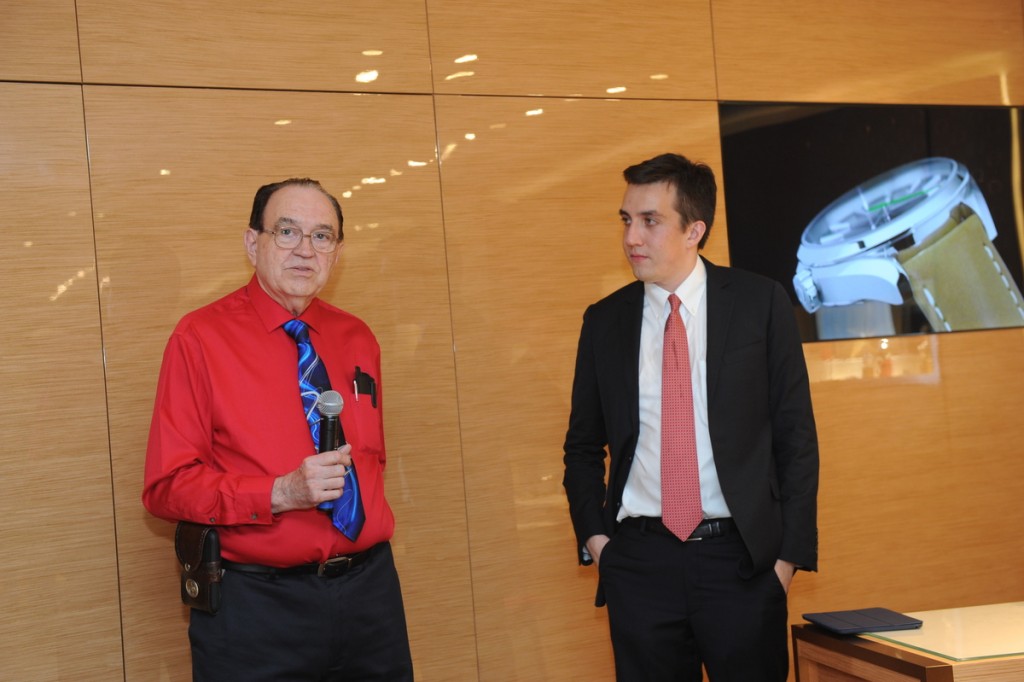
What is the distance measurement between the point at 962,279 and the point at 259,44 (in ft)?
Answer: 11.2

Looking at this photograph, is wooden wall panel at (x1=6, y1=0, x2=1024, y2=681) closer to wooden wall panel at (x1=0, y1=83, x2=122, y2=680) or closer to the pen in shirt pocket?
wooden wall panel at (x1=0, y1=83, x2=122, y2=680)

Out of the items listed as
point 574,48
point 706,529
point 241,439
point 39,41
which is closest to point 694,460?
point 706,529

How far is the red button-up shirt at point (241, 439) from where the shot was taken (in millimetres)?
2637

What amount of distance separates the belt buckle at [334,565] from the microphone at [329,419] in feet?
1.15

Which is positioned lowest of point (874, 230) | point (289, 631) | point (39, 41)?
point (289, 631)

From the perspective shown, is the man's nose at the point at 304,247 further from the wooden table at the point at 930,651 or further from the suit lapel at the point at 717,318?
the wooden table at the point at 930,651

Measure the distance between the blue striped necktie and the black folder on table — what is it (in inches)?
51.0

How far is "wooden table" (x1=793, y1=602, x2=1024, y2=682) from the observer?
233cm

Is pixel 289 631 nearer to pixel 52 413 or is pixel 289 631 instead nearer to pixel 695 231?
pixel 52 413

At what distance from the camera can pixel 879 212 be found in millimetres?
4680

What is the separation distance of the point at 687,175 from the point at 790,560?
1195 millimetres

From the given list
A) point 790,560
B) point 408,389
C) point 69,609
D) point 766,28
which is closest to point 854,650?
point 790,560

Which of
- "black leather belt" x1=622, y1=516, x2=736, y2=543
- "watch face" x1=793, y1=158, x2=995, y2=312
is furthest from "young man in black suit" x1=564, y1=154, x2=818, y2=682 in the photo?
"watch face" x1=793, y1=158, x2=995, y2=312

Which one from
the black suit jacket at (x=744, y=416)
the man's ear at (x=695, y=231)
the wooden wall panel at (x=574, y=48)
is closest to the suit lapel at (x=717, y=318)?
the black suit jacket at (x=744, y=416)
